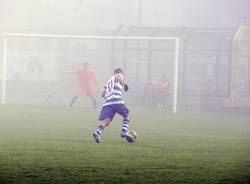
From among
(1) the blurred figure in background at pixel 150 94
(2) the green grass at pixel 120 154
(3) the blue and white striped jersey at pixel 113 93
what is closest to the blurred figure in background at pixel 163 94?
(1) the blurred figure in background at pixel 150 94

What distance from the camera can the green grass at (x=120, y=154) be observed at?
9.88 metres

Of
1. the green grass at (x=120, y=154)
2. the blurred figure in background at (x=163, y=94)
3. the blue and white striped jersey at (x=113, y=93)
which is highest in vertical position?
the blurred figure in background at (x=163, y=94)

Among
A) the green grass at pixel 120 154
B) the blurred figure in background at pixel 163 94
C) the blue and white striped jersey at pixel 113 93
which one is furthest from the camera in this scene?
the blurred figure in background at pixel 163 94

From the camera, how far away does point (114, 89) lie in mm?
14945

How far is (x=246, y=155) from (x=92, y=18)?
50.1 metres

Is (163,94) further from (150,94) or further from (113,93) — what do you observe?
(113,93)

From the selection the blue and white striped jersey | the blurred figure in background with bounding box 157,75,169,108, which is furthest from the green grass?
the blurred figure in background with bounding box 157,75,169,108

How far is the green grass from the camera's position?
32.4 ft

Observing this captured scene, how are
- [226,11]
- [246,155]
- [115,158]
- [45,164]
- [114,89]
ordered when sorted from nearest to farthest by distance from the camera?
[45,164] < [115,158] < [246,155] < [114,89] < [226,11]

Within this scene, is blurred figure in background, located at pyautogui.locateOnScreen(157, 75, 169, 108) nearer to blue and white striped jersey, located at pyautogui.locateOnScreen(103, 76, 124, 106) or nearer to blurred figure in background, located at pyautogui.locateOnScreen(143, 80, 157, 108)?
blurred figure in background, located at pyautogui.locateOnScreen(143, 80, 157, 108)

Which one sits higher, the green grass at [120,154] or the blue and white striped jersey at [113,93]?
the blue and white striped jersey at [113,93]

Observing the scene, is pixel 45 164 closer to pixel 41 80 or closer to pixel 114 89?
pixel 114 89

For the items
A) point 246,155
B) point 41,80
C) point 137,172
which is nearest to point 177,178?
point 137,172

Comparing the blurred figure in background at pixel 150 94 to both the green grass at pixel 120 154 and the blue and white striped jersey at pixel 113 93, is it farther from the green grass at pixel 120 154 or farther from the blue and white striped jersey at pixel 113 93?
the blue and white striped jersey at pixel 113 93
